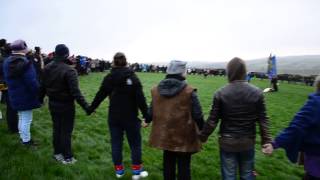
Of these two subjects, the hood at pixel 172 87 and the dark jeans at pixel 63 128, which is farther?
the dark jeans at pixel 63 128

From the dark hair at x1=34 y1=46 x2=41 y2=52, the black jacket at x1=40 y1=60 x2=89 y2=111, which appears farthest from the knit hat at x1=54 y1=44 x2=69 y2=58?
the dark hair at x1=34 y1=46 x2=41 y2=52

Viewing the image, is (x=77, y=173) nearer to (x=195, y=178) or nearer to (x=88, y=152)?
(x=88, y=152)

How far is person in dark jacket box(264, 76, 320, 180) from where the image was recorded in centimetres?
409

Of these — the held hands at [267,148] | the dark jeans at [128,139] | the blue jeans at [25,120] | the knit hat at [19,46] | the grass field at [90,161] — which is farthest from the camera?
the blue jeans at [25,120]

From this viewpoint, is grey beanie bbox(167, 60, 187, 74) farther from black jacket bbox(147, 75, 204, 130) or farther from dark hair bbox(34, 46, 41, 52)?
dark hair bbox(34, 46, 41, 52)

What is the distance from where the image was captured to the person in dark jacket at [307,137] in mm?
4086

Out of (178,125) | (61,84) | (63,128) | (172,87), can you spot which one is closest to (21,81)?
(61,84)

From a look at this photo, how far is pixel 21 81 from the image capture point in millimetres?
7156

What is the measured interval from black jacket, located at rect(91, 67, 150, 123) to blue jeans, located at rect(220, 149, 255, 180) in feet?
4.70

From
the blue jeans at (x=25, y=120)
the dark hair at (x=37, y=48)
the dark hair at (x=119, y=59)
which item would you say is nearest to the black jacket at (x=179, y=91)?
the dark hair at (x=119, y=59)

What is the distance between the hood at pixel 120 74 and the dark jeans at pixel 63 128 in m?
1.20

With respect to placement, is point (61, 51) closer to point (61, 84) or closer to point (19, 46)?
point (61, 84)

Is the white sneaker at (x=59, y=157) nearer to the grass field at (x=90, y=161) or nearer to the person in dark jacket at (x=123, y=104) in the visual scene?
the grass field at (x=90, y=161)

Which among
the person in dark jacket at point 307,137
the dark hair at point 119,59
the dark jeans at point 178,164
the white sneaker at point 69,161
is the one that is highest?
the dark hair at point 119,59
